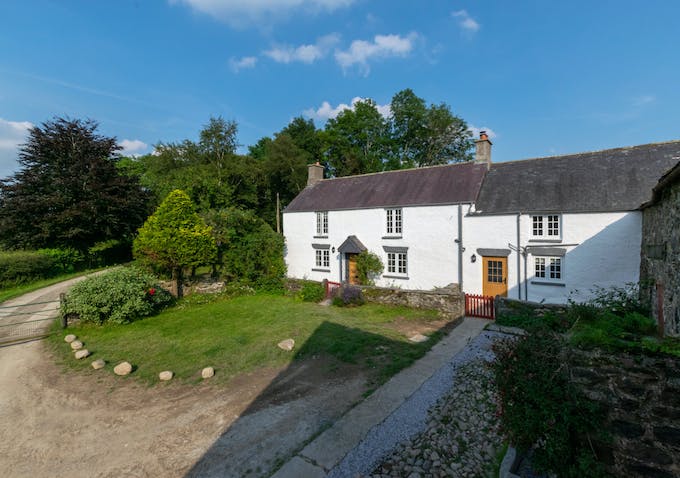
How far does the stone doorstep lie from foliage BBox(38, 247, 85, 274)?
24.8 meters

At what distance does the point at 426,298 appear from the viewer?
15500mm

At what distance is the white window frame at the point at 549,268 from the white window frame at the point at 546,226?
1020 mm

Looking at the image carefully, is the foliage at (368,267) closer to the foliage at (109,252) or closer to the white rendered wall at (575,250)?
the white rendered wall at (575,250)

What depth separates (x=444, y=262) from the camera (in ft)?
59.8

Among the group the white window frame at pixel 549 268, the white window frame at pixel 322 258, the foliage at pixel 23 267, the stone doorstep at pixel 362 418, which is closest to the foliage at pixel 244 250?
the white window frame at pixel 322 258

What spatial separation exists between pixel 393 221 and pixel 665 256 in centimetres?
1346

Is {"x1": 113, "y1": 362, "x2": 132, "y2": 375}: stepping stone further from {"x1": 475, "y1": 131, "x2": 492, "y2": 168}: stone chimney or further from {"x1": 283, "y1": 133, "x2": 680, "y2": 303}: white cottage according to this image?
{"x1": 475, "y1": 131, "x2": 492, "y2": 168}: stone chimney

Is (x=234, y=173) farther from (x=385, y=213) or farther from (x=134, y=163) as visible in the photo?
(x=134, y=163)

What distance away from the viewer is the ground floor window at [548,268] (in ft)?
50.5

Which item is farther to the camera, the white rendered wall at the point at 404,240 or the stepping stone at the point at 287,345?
the white rendered wall at the point at 404,240

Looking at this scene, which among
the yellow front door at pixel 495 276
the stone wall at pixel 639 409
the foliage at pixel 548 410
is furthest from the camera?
the yellow front door at pixel 495 276

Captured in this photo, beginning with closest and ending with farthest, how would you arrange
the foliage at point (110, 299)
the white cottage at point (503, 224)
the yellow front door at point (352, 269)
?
the foliage at point (110, 299)
the white cottage at point (503, 224)
the yellow front door at point (352, 269)

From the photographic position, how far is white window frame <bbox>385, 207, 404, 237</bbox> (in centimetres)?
2016

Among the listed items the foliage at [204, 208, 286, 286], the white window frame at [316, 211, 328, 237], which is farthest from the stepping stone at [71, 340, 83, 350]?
the white window frame at [316, 211, 328, 237]
